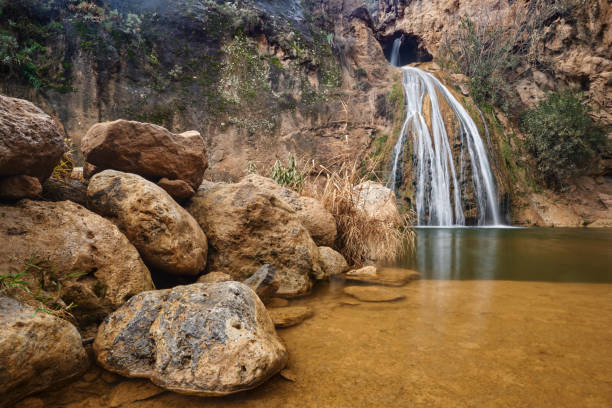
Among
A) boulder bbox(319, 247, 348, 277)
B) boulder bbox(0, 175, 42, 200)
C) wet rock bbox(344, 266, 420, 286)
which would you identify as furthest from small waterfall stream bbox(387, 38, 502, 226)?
boulder bbox(0, 175, 42, 200)

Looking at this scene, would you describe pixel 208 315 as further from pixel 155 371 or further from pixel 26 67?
pixel 26 67

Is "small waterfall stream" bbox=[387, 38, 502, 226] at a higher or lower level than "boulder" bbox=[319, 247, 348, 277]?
higher

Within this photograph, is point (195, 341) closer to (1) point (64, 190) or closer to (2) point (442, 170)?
(1) point (64, 190)

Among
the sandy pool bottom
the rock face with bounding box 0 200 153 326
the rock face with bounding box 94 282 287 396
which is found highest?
the rock face with bounding box 0 200 153 326

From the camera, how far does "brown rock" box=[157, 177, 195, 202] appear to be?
10.3 ft

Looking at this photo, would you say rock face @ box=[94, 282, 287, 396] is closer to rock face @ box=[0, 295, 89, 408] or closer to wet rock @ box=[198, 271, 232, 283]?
rock face @ box=[0, 295, 89, 408]

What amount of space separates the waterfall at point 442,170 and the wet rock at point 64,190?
10947 millimetres

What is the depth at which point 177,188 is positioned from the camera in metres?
3.26

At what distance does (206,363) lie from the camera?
1542 millimetres

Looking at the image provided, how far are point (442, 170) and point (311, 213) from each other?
31.6 ft

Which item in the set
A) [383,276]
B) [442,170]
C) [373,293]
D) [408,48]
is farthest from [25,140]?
[408,48]

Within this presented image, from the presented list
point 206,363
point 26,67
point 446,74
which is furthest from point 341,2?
point 206,363

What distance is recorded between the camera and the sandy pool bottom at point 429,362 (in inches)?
57.5

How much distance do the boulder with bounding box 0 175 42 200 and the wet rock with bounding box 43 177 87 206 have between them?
26 centimetres
